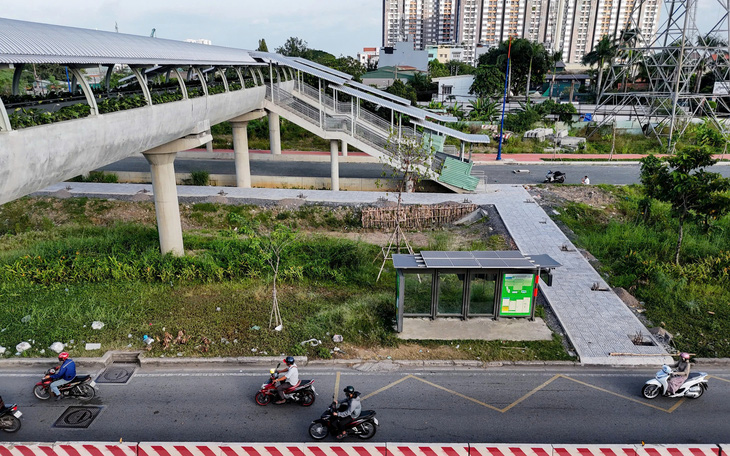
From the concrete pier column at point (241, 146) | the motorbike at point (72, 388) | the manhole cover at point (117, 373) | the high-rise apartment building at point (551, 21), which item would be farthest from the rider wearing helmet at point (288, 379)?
the high-rise apartment building at point (551, 21)

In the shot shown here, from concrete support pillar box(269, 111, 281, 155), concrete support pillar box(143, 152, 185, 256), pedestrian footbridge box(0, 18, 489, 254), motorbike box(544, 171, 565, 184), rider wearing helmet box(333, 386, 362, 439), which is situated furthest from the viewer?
concrete support pillar box(269, 111, 281, 155)

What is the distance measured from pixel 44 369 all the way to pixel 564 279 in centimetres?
1681

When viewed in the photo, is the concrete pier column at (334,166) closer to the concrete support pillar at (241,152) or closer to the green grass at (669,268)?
the concrete support pillar at (241,152)

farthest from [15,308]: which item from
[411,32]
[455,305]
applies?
[411,32]

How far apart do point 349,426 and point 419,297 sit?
605 centimetres

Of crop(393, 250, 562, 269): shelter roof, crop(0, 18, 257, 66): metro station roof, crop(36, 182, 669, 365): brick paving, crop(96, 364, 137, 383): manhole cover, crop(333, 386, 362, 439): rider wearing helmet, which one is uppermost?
crop(0, 18, 257, 66): metro station roof

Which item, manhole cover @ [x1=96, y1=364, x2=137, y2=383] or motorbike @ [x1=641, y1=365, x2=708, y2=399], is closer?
motorbike @ [x1=641, y1=365, x2=708, y2=399]

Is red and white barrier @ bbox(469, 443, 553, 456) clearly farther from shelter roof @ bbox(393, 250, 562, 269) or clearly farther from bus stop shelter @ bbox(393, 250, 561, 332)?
shelter roof @ bbox(393, 250, 562, 269)

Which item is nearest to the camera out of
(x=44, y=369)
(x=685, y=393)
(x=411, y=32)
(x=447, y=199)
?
(x=685, y=393)

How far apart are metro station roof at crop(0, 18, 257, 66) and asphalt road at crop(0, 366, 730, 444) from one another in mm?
8089

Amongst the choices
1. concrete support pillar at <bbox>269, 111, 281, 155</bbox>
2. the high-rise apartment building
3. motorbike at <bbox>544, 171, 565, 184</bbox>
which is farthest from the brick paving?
the high-rise apartment building

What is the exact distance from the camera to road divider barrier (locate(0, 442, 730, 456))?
9523 millimetres

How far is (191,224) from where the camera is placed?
1034 inches

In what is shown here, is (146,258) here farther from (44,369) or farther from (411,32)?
(411,32)
